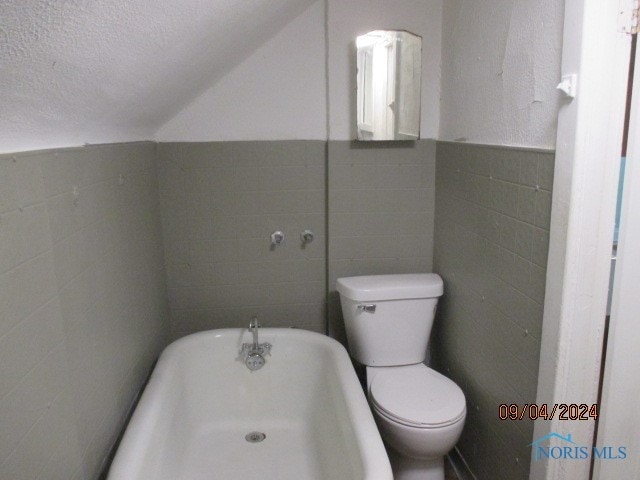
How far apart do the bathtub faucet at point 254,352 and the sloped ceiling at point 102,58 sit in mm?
1021

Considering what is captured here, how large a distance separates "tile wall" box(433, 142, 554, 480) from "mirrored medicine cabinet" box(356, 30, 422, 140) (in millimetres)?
241

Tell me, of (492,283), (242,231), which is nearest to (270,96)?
(242,231)

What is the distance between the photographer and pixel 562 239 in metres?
1.36

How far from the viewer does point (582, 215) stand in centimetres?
133

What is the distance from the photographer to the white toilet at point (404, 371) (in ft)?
6.09

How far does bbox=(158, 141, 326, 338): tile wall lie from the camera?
2.38 m

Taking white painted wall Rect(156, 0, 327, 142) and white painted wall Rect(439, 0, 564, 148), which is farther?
white painted wall Rect(156, 0, 327, 142)

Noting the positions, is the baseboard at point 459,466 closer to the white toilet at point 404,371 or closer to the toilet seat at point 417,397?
the white toilet at point 404,371

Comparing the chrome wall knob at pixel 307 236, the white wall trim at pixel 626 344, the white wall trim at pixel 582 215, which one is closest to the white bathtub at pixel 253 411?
the chrome wall knob at pixel 307 236

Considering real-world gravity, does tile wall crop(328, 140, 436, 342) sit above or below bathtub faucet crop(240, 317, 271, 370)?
above

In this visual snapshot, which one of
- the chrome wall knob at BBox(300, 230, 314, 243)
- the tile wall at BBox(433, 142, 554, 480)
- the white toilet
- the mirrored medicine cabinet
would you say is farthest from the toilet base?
the mirrored medicine cabinet

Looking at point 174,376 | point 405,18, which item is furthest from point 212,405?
point 405,18

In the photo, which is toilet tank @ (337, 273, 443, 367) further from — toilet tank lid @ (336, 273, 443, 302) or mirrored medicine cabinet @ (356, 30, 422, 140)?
mirrored medicine cabinet @ (356, 30, 422, 140)

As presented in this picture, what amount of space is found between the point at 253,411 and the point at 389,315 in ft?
2.51
